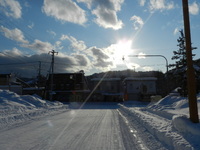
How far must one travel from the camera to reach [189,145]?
4570 mm

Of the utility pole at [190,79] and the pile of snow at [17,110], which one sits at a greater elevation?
the utility pole at [190,79]

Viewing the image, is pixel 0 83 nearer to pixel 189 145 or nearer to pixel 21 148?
pixel 21 148

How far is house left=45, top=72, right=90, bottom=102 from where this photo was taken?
59938mm

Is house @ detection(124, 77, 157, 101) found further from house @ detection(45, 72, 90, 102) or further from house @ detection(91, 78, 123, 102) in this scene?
house @ detection(45, 72, 90, 102)

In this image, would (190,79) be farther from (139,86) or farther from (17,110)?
(139,86)

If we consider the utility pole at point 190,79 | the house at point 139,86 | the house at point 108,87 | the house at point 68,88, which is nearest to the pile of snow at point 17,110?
the utility pole at point 190,79

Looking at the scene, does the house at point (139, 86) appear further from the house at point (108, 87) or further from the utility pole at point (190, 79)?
the utility pole at point (190, 79)

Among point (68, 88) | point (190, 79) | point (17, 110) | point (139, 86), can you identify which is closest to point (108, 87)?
point (139, 86)

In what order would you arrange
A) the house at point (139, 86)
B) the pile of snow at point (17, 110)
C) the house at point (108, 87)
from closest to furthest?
the pile of snow at point (17, 110)
the house at point (139, 86)
the house at point (108, 87)

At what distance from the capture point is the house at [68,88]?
59.9m

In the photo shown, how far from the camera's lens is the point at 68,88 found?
6250 centimetres

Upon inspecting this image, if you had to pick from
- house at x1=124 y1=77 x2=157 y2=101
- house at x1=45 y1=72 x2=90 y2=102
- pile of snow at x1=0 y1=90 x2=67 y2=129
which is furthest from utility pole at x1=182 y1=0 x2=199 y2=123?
house at x1=45 y1=72 x2=90 y2=102

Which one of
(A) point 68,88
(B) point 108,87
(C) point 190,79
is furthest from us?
(B) point 108,87

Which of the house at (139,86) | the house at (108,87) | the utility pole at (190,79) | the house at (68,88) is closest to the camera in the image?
the utility pole at (190,79)
